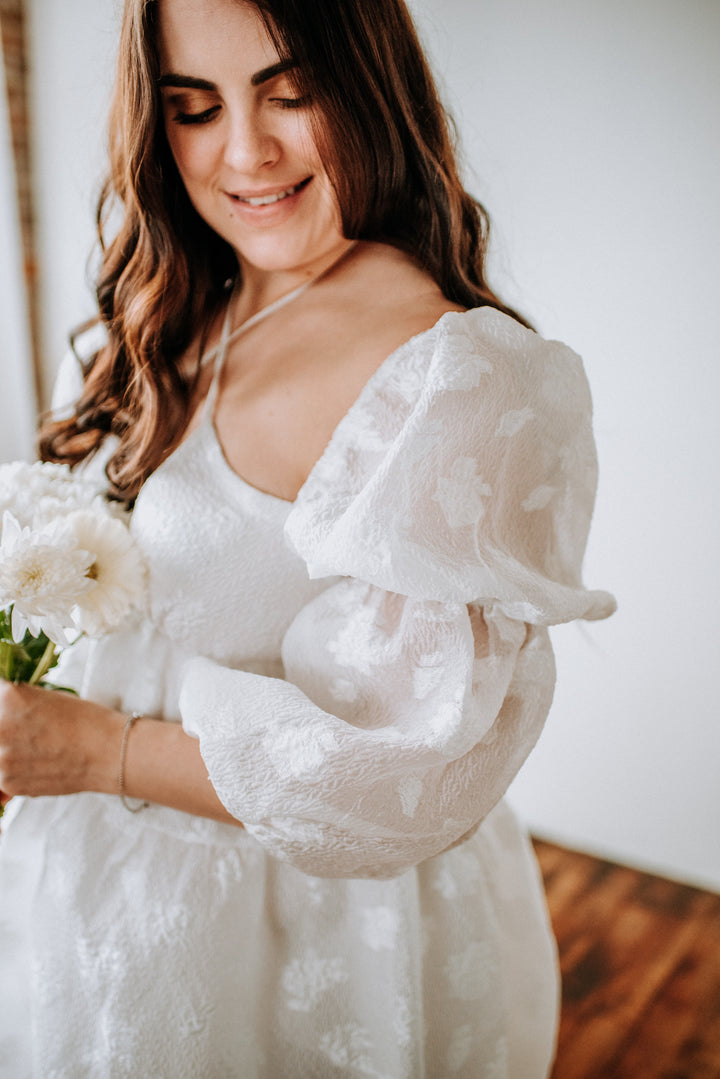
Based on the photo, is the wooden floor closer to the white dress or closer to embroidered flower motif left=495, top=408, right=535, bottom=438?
the white dress

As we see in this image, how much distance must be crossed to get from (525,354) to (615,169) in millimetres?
1247

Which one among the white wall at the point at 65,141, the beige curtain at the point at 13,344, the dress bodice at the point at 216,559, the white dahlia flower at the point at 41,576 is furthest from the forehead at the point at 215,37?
the beige curtain at the point at 13,344

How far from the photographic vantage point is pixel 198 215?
1.07 m

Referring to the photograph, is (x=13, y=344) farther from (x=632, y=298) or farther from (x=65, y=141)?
(x=632, y=298)

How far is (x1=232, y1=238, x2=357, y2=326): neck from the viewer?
977 millimetres

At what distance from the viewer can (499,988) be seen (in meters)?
0.94

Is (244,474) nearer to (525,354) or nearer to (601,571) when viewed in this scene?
(525,354)

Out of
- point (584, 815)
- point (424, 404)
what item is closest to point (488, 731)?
point (424, 404)

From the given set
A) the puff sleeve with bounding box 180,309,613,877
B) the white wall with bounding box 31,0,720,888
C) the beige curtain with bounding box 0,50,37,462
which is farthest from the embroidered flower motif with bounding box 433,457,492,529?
the beige curtain with bounding box 0,50,37,462

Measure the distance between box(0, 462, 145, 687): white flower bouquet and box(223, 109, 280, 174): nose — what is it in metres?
0.38

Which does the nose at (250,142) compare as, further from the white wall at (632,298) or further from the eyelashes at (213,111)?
the white wall at (632,298)

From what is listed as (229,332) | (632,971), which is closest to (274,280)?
(229,332)

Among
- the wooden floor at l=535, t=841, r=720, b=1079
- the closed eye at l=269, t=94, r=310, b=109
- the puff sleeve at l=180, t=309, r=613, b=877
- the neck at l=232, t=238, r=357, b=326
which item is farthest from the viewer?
the wooden floor at l=535, t=841, r=720, b=1079

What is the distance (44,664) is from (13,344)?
6.14 feet
